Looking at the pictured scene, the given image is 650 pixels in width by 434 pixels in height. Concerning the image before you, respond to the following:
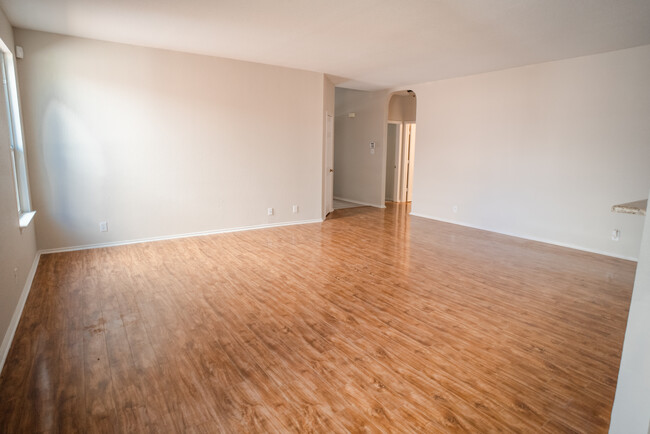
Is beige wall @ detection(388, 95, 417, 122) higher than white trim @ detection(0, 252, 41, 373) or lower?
higher

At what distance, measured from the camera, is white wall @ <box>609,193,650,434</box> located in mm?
1333

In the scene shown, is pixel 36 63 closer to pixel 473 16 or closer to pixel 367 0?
pixel 367 0

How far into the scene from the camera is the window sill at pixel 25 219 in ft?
12.2

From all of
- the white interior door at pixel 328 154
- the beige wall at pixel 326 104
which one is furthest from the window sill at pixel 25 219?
the white interior door at pixel 328 154

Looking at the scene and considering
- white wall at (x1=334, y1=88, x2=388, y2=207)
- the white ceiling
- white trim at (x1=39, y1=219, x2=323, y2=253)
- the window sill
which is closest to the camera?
the white ceiling

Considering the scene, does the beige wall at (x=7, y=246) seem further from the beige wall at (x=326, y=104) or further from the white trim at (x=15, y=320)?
the beige wall at (x=326, y=104)

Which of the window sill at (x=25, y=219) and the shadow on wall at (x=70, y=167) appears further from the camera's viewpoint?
the shadow on wall at (x=70, y=167)

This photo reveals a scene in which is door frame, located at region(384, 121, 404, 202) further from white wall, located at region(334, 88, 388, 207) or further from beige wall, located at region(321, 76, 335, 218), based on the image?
beige wall, located at region(321, 76, 335, 218)

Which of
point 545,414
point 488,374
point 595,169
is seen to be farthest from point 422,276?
point 595,169

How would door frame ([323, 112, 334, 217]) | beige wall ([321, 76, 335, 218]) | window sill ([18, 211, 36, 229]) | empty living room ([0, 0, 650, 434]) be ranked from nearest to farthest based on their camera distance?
empty living room ([0, 0, 650, 434]) → window sill ([18, 211, 36, 229]) → beige wall ([321, 76, 335, 218]) → door frame ([323, 112, 334, 217])

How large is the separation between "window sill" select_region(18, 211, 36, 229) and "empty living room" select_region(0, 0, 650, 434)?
0.14 m

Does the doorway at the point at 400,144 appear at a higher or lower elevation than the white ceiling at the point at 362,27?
lower

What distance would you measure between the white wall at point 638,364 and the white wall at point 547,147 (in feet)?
14.5

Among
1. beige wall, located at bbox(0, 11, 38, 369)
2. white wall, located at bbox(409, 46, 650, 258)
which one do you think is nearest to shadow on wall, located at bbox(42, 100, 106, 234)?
beige wall, located at bbox(0, 11, 38, 369)
